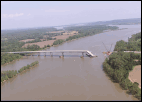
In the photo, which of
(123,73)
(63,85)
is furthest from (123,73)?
(63,85)

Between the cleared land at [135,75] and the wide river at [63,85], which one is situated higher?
the cleared land at [135,75]

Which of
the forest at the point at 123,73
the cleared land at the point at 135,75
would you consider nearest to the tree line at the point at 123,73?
the forest at the point at 123,73

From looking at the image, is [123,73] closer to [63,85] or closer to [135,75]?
[135,75]

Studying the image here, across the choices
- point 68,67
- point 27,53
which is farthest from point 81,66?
point 27,53

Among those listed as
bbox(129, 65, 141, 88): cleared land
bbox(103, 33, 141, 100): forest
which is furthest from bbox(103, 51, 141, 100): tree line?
bbox(129, 65, 141, 88): cleared land

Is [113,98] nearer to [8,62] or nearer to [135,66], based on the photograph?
[135,66]

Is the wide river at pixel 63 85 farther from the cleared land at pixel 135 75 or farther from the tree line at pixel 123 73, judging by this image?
the cleared land at pixel 135 75

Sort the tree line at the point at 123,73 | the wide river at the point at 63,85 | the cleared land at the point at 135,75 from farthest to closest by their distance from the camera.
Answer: the cleared land at the point at 135,75
the wide river at the point at 63,85
the tree line at the point at 123,73

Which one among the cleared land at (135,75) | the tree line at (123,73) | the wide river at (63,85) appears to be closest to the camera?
the tree line at (123,73)

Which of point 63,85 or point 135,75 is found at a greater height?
point 135,75

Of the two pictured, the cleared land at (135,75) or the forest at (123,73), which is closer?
the forest at (123,73)

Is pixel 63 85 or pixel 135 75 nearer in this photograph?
pixel 63 85
